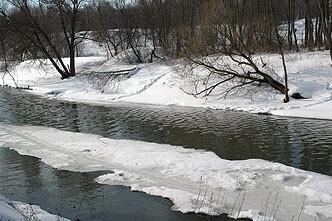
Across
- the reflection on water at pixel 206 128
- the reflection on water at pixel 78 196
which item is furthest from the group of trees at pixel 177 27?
the reflection on water at pixel 78 196

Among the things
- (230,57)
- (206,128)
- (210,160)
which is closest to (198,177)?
(210,160)

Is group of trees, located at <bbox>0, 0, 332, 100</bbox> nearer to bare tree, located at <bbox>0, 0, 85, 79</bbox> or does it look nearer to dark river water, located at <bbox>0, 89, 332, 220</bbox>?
bare tree, located at <bbox>0, 0, 85, 79</bbox>

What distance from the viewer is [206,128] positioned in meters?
17.9

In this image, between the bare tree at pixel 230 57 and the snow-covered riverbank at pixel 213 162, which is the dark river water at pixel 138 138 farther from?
the bare tree at pixel 230 57

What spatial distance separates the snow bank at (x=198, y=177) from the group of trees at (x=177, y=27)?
994 cm

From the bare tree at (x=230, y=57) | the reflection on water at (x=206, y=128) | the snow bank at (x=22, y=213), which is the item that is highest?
the bare tree at (x=230, y=57)

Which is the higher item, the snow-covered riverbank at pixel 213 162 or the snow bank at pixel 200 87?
the snow bank at pixel 200 87

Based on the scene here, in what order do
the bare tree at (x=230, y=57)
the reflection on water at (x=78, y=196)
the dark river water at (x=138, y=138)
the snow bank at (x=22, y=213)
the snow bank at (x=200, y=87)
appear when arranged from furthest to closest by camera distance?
the bare tree at (x=230, y=57), the snow bank at (x=200, y=87), the dark river water at (x=138, y=138), the reflection on water at (x=78, y=196), the snow bank at (x=22, y=213)

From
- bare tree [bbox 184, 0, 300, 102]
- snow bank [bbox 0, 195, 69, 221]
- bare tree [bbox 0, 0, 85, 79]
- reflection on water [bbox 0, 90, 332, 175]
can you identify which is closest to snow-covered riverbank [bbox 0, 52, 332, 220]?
bare tree [bbox 184, 0, 300, 102]

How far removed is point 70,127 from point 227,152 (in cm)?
850

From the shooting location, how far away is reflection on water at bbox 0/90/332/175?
1346 centimetres

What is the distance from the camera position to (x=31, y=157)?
13.9 m

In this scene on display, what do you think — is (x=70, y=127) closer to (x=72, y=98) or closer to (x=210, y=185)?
(x=210, y=185)

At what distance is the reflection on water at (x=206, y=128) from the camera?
44.2ft
